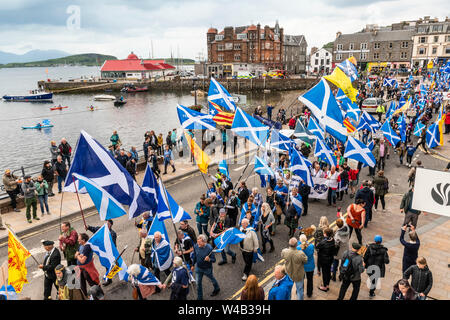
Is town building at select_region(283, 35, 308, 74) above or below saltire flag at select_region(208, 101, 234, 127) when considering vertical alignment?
above

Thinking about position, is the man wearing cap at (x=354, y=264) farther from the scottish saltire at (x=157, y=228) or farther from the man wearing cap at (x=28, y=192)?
the man wearing cap at (x=28, y=192)

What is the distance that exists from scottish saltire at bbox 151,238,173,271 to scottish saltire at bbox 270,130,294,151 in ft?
28.2

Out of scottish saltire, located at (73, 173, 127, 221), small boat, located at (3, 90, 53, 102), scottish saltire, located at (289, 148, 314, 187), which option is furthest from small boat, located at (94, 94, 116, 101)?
scottish saltire, located at (73, 173, 127, 221)

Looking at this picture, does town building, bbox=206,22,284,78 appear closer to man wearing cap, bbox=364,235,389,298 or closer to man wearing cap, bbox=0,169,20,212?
man wearing cap, bbox=0,169,20,212

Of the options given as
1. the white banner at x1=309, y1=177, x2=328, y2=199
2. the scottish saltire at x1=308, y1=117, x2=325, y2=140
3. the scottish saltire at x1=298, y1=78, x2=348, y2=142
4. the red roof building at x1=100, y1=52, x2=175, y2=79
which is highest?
the red roof building at x1=100, y1=52, x2=175, y2=79

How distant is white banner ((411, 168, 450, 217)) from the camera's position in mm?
7379

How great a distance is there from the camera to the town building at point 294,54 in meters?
112

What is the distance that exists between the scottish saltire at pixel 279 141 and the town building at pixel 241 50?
83.2 metres

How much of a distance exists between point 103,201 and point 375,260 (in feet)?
21.1

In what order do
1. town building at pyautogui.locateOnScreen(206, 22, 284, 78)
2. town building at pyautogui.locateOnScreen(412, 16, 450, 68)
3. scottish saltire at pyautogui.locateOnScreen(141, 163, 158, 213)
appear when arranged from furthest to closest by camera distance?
town building at pyautogui.locateOnScreen(206, 22, 284, 78) → town building at pyautogui.locateOnScreen(412, 16, 450, 68) → scottish saltire at pyautogui.locateOnScreen(141, 163, 158, 213)

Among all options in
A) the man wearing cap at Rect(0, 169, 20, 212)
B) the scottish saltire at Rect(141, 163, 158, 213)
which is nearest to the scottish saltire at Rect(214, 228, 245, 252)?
the scottish saltire at Rect(141, 163, 158, 213)

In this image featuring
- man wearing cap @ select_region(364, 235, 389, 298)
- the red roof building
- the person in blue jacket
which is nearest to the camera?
the person in blue jacket

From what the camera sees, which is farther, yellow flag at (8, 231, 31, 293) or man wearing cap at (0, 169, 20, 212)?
man wearing cap at (0, 169, 20, 212)
